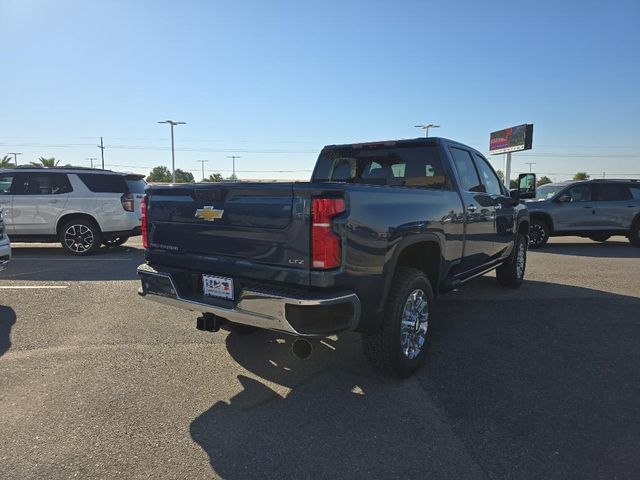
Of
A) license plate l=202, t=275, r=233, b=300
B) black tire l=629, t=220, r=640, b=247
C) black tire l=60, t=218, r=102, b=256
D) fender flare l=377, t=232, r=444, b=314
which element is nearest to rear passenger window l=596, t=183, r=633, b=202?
black tire l=629, t=220, r=640, b=247

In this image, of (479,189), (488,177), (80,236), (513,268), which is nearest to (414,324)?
(479,189)

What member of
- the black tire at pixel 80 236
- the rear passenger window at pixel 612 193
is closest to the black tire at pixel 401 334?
the black tire at pixel 80 236

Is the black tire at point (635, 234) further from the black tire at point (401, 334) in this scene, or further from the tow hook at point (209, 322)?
the tow hook at point (209, 322)

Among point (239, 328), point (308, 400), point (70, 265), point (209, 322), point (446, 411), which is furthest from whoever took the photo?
point (70, 265)

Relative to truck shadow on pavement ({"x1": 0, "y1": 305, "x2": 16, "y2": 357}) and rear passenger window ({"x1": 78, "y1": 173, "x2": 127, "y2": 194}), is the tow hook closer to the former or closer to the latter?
truck shadow on pavement ({"x1": 0, "y1": 305, "x2": 16, "y2": 357})

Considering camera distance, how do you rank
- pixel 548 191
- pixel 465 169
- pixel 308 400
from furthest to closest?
pixel 548 191 < pixel 465 169 < pixel 308 400

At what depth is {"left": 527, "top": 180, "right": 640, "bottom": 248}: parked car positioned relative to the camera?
39.0ft

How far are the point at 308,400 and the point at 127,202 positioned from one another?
7519 millimetres

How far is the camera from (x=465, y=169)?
5.01m

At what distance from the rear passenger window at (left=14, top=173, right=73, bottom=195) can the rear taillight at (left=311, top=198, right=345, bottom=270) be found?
8.31 m

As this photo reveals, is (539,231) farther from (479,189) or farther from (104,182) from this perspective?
(104,182)

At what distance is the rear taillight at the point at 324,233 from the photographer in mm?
2801

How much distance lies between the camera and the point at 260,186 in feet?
9.96

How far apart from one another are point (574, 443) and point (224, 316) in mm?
2356
